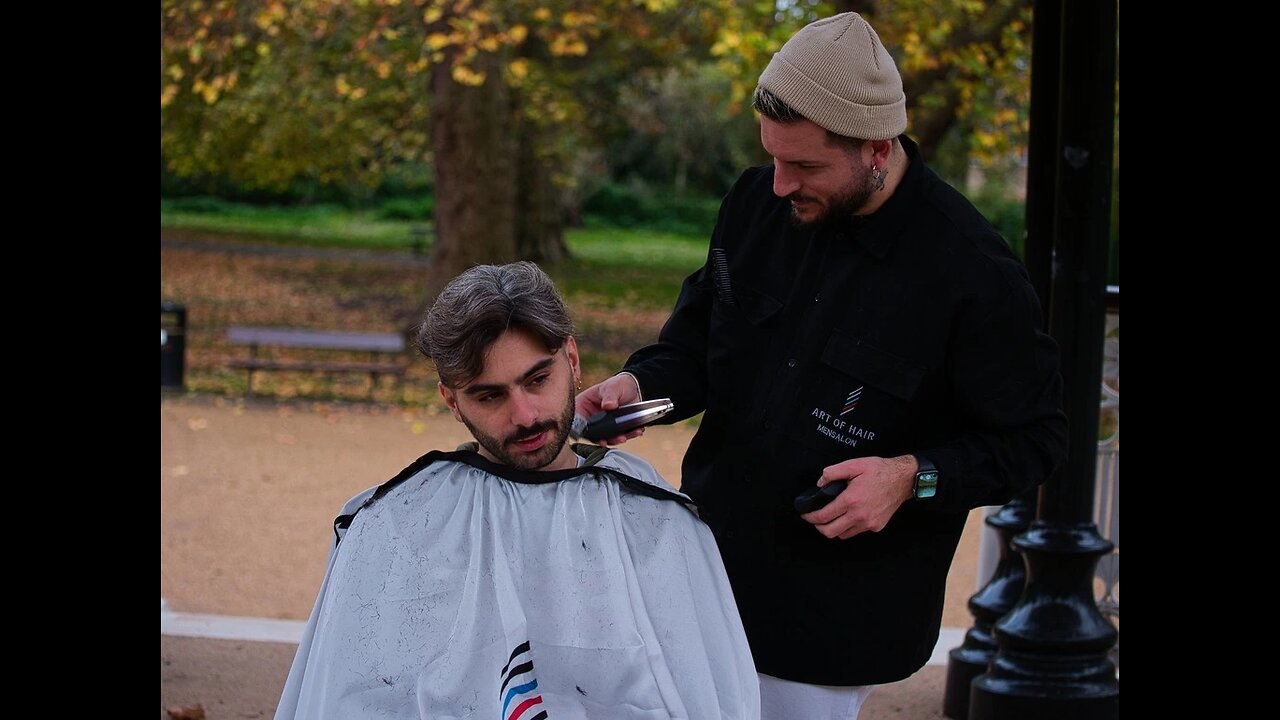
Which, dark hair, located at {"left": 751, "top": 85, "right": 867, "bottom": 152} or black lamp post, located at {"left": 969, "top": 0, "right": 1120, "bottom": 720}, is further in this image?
black lamp post, located at {"left": 969, "top": 0, "right": 1120, "bottom": 720}

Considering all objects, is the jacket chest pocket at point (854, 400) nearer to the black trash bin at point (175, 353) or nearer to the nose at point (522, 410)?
the nose at point (522, 410)

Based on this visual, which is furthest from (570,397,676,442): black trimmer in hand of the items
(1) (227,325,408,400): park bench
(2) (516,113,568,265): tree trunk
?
(2) (516,113,568,265): tree trunk

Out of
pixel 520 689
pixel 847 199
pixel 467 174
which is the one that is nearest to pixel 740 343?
pixel 847 199

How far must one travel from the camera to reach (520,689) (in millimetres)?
2744

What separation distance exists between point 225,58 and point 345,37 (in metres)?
3.81

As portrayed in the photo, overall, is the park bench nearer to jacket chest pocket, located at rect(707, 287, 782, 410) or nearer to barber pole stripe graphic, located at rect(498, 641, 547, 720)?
jacket chest pocket, located at rect(707, 287, 782, 410)

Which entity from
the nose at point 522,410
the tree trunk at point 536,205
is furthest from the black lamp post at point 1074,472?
the tree trunk at point 536,205

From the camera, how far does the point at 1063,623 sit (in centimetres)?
477

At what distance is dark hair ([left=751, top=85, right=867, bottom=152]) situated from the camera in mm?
2955

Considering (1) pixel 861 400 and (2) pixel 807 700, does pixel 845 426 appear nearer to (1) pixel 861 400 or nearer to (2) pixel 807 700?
(1) pixel 861 400

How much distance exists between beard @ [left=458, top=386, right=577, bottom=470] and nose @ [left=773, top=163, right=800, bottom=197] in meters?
0.60

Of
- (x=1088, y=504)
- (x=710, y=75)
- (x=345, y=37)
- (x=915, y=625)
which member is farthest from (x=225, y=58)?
(x=710, y=75)
